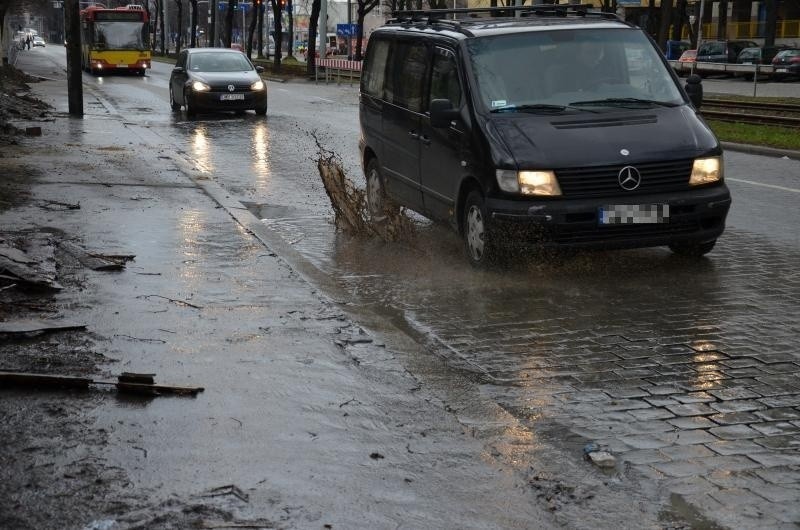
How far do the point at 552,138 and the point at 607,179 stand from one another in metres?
0.50

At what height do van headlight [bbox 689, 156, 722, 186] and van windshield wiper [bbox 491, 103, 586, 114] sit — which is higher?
van windshield wiper [bbox 491, 103, 586, 114]

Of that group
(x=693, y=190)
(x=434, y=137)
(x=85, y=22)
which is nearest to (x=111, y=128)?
(x=434, y=137)

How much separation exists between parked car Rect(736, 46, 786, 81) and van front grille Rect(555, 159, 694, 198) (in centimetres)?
5059

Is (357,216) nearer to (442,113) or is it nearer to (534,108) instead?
(442,113)

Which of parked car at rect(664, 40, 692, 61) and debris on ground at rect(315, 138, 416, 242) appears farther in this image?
parked car at rect(664, 40, 692, 61)

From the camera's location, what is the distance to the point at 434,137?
32.3 ft

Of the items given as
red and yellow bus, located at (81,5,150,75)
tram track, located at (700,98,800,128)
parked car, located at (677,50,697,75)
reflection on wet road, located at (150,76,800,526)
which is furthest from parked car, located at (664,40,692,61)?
reflection on wet road, located at (150,76,800,526)

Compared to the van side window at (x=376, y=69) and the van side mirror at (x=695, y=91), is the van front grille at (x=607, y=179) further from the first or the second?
the van side window at (x=376, y=69)

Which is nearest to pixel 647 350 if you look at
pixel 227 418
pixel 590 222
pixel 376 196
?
pixel 590 222

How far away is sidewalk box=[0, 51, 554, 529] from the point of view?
169 inches

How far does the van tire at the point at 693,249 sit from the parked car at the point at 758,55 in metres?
49.7

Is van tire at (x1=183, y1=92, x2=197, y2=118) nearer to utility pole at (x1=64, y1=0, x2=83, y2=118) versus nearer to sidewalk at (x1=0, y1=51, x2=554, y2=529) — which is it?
utility pole at (x1=64, y1=0, x2=83, y2=118)

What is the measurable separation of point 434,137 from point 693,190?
216 centimetres

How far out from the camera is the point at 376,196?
11633mm
